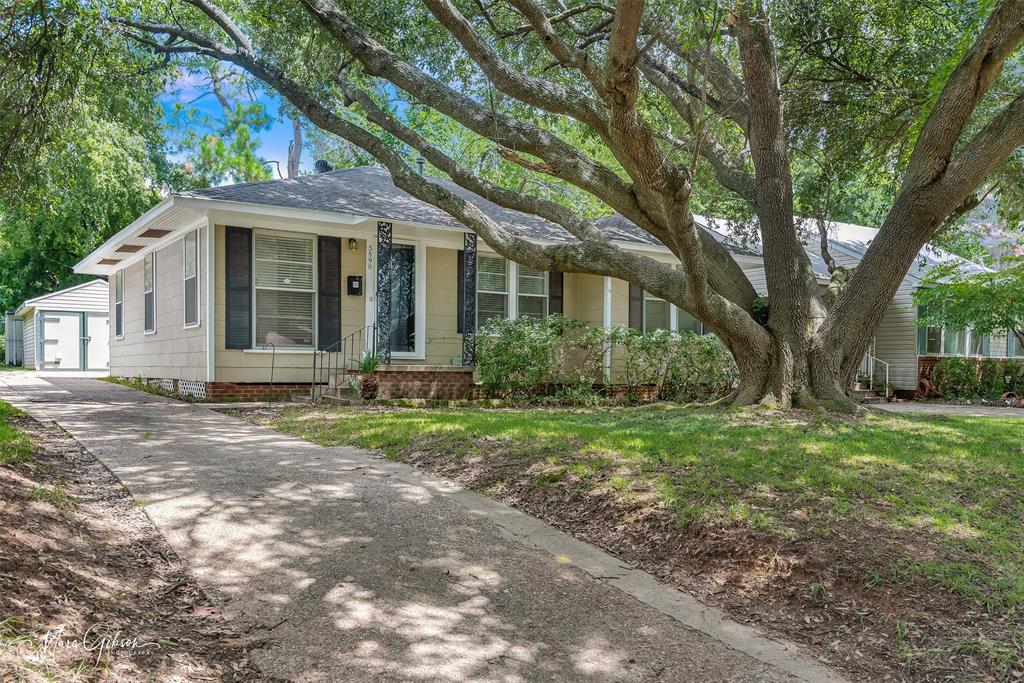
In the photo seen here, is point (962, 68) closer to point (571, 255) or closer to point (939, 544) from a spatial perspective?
point (571, 255)

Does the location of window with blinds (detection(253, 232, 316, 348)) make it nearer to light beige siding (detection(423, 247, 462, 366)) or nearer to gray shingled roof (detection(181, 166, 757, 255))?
gray shingled roof (detection(181, 166, 757, 255))

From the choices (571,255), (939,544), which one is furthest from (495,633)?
(571,255)

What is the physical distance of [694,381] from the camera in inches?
513

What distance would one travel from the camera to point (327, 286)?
12.1 metres

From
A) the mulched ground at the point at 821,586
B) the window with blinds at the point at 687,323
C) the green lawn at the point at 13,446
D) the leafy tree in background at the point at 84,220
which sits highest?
the leafy tree in background at the point at 84,220

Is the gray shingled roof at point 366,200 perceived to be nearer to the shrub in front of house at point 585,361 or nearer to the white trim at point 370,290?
the white trim at point 370,290

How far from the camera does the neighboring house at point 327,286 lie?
11383 mm

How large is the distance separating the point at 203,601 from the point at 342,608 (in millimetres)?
625

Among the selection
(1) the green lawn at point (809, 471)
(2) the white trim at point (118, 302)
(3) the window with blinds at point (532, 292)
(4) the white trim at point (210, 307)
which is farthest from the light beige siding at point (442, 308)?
(2) the white trim at point (118, 302)

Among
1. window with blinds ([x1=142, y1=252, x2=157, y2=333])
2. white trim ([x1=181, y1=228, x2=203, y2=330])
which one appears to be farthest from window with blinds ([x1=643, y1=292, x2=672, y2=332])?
window with blinds ([x1=142, y1=252, x2=157, y2=333])

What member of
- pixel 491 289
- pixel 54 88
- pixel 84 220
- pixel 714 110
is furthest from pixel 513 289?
pixel 84 220

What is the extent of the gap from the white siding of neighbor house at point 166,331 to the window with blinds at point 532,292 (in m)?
5.47

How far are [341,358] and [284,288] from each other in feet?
4.76

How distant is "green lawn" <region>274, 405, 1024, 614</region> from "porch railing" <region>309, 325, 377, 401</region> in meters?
3.48
